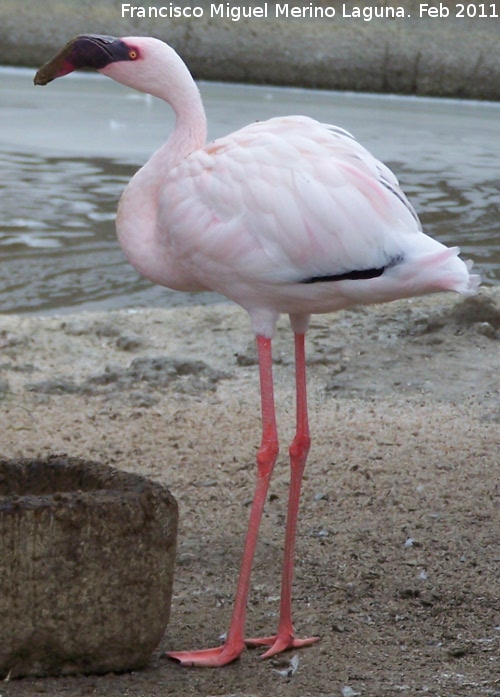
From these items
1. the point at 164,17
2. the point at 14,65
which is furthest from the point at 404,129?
the point at 14,65

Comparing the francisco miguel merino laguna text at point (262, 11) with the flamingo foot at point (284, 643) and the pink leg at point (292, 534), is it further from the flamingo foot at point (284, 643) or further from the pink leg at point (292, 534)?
the flamingo foot at point (284, 643)

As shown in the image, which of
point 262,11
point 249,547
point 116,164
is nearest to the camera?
point 249,547

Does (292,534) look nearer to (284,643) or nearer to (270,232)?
(284,643)

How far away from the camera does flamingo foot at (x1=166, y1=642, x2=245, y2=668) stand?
2756mm

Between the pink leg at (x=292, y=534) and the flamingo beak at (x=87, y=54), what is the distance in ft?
3.01

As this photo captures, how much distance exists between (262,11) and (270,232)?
10.5 m

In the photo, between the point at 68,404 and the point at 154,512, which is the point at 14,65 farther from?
the point at 154,512

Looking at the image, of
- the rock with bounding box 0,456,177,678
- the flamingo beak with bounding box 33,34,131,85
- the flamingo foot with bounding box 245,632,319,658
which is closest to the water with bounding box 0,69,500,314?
the flamingo beak with bounding box 33,34,131,85

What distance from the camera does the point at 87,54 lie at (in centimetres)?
308

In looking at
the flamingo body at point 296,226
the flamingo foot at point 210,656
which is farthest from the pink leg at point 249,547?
the flamingo body at point 296,226

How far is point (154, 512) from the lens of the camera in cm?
260

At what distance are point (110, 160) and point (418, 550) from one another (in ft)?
22.4

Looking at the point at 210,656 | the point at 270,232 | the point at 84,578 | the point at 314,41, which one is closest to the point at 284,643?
the point at 210,656

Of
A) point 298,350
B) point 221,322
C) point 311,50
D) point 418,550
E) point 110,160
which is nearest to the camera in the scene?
point 298,350
